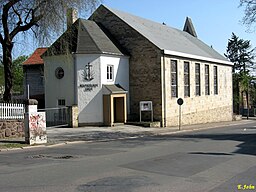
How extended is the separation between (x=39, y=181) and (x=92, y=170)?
1.89m

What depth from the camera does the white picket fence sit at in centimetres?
2014

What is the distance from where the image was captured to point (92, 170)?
10531 millimetres

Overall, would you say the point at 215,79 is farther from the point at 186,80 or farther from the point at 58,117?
the point at 58,117

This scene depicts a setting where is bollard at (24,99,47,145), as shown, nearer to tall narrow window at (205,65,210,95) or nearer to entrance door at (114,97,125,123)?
entrance door at (114,97,125,123)

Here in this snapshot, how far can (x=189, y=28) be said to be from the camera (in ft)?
187

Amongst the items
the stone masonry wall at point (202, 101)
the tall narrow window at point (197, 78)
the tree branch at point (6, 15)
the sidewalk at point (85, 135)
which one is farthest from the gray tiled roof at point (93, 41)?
the tall narrow window at point (197, 78)

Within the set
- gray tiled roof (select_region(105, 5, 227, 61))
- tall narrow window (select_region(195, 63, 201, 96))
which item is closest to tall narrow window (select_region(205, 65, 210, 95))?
gray tiled roof (select_region(105, 5, 227, 61))

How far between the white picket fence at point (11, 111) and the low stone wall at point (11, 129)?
10.6 inches

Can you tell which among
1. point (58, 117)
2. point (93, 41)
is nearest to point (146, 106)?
point (93, 41)

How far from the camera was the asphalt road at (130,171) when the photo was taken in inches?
331

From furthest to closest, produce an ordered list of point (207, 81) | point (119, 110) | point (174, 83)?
point (207, 81)
point (174, 83)
point (119, 110)

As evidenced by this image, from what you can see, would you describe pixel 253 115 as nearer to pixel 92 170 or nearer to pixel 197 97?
→ pixel 197 97

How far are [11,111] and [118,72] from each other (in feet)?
44.3

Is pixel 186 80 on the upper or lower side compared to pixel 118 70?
lower
